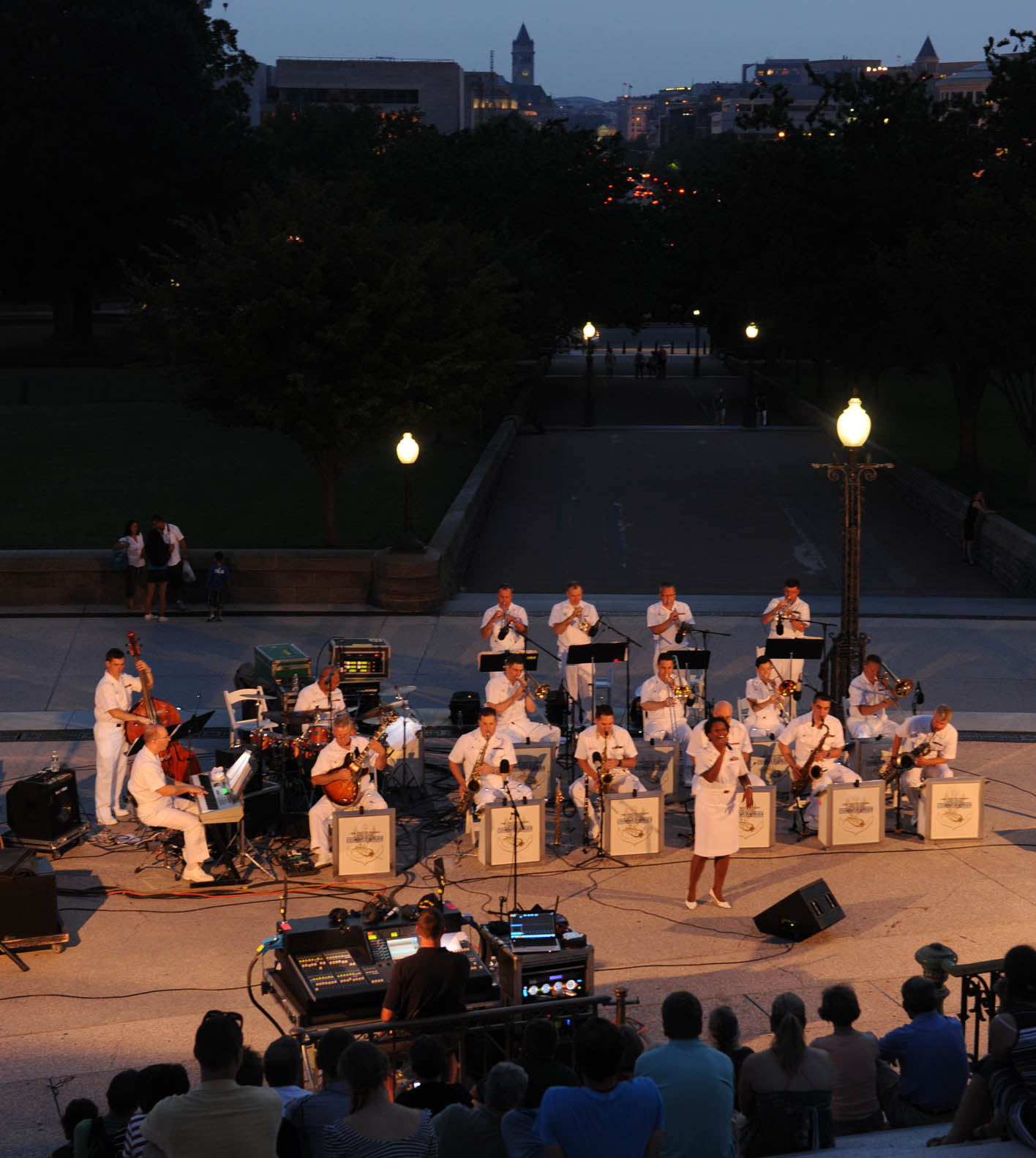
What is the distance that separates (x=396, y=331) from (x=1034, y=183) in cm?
1851

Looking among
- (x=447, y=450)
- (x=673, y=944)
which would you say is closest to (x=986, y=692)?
(x=673, y=944)

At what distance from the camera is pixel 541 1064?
7.93 metres

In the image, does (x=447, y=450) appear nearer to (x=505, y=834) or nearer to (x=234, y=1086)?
(x=505, y=834)

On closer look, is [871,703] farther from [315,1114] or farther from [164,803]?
[315,1114]

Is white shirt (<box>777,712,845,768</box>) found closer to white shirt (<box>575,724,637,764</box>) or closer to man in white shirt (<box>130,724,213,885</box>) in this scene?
white shirt (<box>575,724,637,764</box>)

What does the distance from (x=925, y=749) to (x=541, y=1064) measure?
8819 millimetres

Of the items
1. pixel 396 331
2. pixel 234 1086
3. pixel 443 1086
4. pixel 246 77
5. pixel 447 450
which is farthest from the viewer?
pixel 246 77

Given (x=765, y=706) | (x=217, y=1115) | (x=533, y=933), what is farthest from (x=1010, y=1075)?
(x=765, y=706)

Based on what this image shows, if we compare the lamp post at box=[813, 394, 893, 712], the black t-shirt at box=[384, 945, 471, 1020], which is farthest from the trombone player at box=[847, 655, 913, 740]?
the black t-shirt at box=[384, 945, 471, 1020]

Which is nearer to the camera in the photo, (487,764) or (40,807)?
(40,807)

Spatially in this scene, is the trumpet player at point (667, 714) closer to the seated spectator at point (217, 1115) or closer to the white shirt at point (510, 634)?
the white shirt at point (510, 634)

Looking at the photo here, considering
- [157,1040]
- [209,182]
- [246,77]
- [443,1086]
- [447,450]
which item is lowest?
[157,1040]

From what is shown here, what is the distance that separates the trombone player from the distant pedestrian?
11.3m

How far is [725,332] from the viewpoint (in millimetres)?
78250
